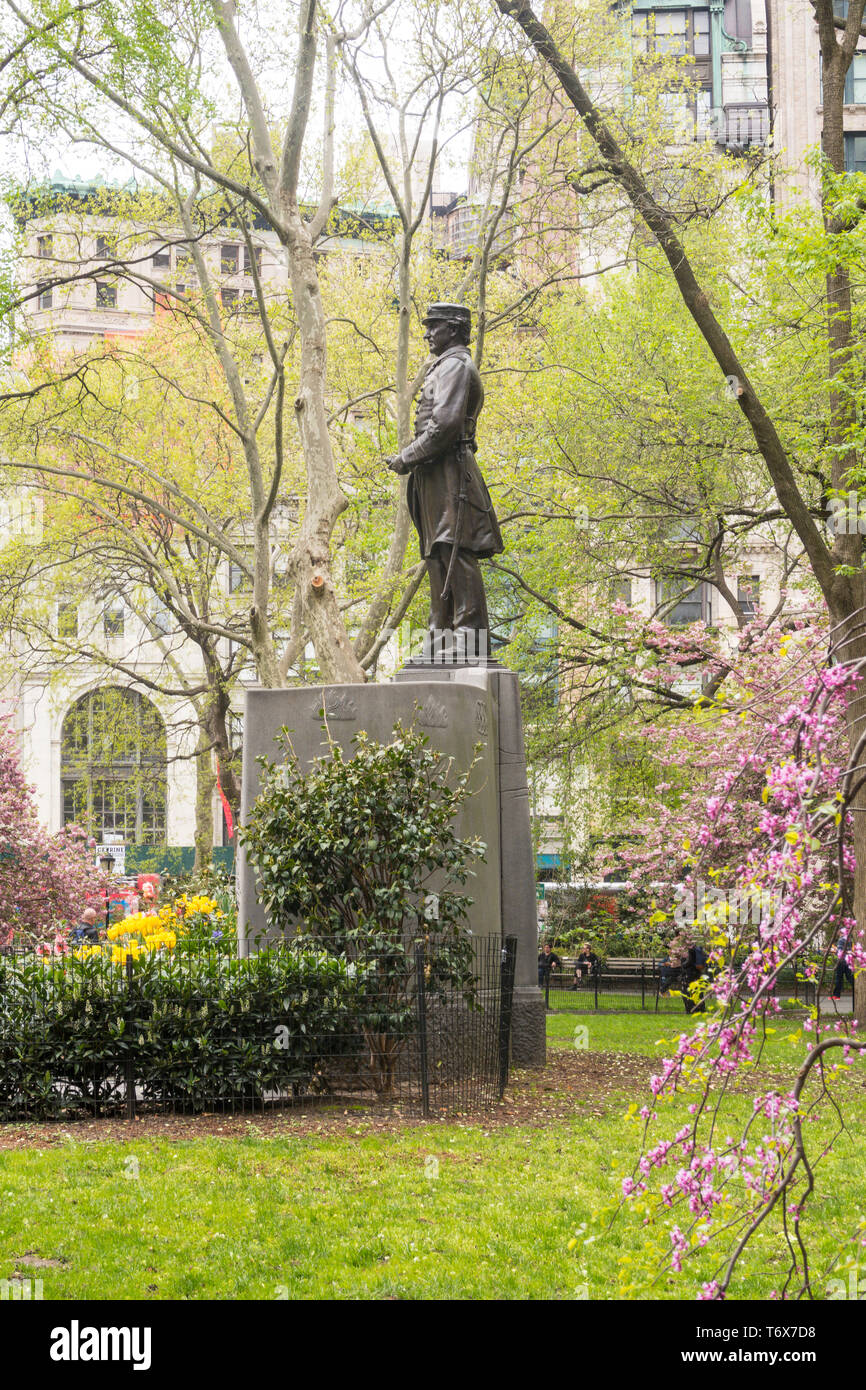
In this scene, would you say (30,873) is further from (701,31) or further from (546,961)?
(701,31)

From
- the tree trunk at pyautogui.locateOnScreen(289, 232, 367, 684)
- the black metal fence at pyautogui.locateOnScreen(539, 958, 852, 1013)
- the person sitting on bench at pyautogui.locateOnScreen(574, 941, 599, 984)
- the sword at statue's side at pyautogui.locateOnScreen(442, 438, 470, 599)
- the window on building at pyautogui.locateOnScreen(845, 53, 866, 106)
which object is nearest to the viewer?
the sword at statue's side at pyautogui.locateOnScreen(442, 438, 470, 599)

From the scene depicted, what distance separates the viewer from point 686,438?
20375 mm

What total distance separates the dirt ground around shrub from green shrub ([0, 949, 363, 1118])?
0.20 meters

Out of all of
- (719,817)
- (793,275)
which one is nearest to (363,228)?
(793,275)

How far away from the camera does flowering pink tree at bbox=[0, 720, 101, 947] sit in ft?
64.5

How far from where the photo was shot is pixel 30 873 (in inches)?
789

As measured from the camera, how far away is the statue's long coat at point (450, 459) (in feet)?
38.6

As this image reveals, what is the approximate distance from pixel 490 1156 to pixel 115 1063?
9.00 feet

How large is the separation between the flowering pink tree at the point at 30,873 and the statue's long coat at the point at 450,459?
9889mm

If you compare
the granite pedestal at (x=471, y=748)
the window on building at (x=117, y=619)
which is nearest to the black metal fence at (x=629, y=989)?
the granite pedestal at (x=471, y=748)

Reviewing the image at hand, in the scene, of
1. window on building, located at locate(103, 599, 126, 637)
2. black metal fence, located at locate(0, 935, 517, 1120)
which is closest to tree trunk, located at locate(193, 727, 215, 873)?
window on building, located at locate(103, 599, 126, 637)

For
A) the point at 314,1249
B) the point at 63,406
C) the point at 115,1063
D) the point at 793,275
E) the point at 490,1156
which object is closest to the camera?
the point at 314,1249

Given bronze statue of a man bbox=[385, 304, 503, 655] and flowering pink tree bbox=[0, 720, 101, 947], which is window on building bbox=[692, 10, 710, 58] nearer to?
flowering pink tree bbox=[0, 720, 101, 947]

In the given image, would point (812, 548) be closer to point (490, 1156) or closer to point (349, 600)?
point (490, 1156)
